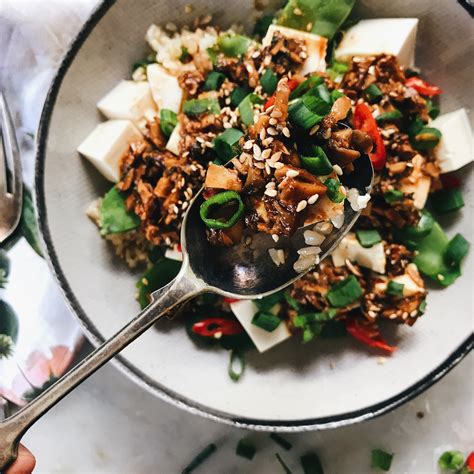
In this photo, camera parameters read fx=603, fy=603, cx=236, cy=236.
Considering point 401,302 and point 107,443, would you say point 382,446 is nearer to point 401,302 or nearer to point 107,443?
point 401,302

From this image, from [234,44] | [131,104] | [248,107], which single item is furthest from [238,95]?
[131,104]

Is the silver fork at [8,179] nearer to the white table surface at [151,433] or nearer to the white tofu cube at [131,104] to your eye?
the white table surface at [151,433]

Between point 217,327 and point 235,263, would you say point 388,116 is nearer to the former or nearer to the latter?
point 235,263

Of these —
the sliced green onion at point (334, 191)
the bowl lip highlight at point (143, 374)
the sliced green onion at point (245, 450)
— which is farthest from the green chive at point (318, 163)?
the sliced green onion at point (245, 450)

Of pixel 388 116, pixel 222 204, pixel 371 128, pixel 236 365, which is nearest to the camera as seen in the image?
pixel 222 204

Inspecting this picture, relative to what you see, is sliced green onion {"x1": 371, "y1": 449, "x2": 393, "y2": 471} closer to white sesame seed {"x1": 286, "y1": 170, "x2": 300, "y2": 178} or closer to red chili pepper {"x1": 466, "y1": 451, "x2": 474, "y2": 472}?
red chili pepper {"x1": 466, "y1": 451, "x2": 474, "y2": 472}

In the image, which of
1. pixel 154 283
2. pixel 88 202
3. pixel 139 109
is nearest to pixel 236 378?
pixel 154 283
